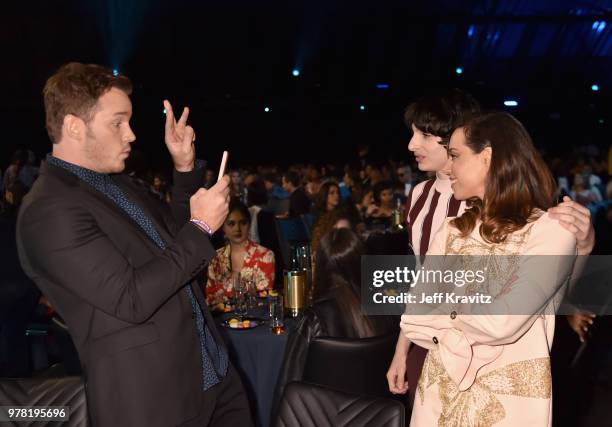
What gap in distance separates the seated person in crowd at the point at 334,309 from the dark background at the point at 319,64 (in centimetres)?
992

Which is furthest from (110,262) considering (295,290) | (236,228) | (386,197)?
(386,197)

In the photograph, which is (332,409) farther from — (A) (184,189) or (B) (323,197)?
(B) (323,197)

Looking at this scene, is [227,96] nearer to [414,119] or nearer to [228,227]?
[228,227]

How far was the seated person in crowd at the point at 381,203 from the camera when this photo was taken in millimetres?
6910

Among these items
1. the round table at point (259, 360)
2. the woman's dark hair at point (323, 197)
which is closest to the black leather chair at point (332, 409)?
the round table at point (259, 360)

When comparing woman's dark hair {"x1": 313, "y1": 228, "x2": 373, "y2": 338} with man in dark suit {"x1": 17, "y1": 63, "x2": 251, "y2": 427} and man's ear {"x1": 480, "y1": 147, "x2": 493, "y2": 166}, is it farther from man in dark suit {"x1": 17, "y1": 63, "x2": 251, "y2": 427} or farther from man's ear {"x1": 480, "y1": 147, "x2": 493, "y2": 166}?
man's ear {"x1": 480, "y1": 147, "x2": 493, "y2": 166}

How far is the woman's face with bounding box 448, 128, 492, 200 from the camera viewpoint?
5.44 feet

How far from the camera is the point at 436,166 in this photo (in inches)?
94.7

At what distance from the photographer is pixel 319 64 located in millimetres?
18125

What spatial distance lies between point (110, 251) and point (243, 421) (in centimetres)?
71

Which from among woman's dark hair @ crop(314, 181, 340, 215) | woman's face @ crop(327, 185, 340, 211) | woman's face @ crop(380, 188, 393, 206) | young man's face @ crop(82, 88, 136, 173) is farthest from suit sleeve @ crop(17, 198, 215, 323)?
woman's face @ crop(380, 188, 393, 206)

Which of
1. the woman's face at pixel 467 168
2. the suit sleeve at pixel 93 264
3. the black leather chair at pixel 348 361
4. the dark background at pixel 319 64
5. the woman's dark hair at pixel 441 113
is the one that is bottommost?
the black leather chair at pixel 348 361

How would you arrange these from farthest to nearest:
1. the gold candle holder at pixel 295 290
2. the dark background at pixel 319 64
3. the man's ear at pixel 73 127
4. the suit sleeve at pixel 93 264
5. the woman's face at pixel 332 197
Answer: the dark background at pixel 319 64
the woman's face at pixel 332 197
the gold candle holder at pixel 295 290
the man's ear at pixel 73 127
the suit sleeve at pixel 93 264

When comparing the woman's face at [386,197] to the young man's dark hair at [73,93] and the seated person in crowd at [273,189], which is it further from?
the young man's dark hair at [73,93]
